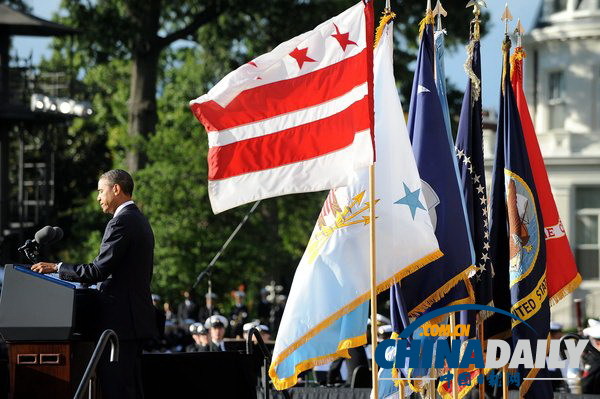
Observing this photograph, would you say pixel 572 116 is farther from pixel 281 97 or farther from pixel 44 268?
pixel 44 268

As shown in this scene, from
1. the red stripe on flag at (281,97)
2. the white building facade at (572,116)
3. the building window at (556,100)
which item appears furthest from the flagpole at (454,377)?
the building window at (556,100)

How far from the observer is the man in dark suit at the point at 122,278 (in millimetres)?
9680

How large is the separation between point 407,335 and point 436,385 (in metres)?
0.78

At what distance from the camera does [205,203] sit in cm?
3231

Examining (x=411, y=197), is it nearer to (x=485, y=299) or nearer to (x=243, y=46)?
(x=485, y=299)

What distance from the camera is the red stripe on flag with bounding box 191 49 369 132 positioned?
10.7 metres

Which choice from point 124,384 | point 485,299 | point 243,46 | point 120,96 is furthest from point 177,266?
point 124,384

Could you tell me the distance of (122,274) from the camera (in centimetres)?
987

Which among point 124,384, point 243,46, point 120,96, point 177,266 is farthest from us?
point 120,96

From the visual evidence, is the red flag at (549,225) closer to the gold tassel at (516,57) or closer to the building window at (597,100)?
the gold tassel at (516,57)

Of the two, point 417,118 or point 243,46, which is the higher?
point 243,46

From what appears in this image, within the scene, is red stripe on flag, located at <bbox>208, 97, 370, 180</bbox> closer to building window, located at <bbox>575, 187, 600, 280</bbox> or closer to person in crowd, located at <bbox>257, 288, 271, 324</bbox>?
person in crowd, located at <bbox>257, 288, 271, 324</bbox>

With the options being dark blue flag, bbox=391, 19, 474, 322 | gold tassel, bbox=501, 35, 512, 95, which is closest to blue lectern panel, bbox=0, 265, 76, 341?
dark blue flag, bbox=391, 19, 474, 322

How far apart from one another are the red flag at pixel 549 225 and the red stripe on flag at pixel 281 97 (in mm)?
2871
